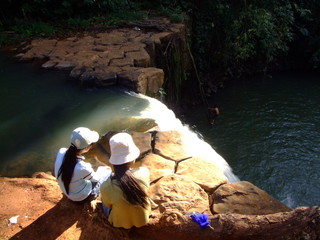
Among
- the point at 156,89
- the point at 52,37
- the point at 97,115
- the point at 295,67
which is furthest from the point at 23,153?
the point at 295,67

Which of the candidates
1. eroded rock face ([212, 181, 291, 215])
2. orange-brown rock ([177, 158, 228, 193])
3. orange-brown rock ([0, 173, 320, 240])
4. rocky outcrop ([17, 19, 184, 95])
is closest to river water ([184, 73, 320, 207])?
rocky outcrop ([17, 19, 184, 95])

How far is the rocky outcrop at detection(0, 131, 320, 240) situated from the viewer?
2.08 meters

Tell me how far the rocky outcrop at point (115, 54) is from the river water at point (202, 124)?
22 centimetres

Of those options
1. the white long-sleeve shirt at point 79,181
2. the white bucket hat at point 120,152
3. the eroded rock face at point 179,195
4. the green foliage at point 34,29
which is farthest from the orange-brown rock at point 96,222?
the green foliage at point 34,29

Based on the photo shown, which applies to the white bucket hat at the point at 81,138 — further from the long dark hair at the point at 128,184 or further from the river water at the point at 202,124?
the river water at the point at 202,124

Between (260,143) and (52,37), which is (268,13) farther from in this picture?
(52,37)

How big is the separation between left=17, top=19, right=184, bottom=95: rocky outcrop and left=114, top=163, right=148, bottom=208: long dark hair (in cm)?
268

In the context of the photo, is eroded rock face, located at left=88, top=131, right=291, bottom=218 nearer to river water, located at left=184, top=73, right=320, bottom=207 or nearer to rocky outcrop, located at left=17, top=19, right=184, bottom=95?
rocky outcrop, located at left=17, top=19, right=184, bottom=95

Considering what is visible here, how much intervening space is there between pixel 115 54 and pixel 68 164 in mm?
3615

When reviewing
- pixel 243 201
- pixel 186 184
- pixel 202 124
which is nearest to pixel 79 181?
pixel 186 184

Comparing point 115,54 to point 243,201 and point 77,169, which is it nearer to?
point 77,169

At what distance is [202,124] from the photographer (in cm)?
767

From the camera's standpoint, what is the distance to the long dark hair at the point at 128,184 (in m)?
2.12

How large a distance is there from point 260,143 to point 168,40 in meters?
3.12
